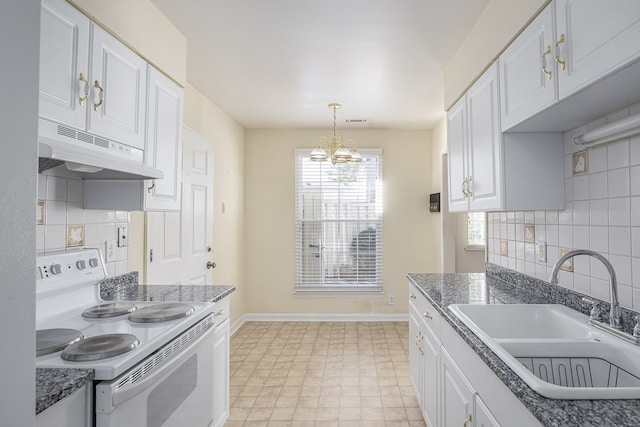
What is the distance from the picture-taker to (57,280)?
65.2 inches

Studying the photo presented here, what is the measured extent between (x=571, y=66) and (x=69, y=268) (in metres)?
2.23

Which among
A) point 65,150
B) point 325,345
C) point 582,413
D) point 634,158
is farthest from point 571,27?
point 325,345

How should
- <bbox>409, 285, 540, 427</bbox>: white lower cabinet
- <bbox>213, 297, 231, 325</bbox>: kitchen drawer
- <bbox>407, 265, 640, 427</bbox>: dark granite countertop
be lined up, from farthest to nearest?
<bbox>213, 297, 231, 325</bbox>: kitchen drawer
<bbox>409, 285, 540, 427</bbox>: white lower cabinet
<bbox>407, 265, 640, 427</bbox>: dark granite countertop

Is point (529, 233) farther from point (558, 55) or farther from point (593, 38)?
point (593, 38)

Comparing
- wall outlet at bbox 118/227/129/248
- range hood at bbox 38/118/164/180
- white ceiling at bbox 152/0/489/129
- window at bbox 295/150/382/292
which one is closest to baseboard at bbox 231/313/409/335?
window at bbox 295/150/382/292

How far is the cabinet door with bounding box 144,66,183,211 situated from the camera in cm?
200

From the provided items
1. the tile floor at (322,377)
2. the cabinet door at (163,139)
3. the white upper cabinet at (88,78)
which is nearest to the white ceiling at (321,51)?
the cabinet door at (163,139)

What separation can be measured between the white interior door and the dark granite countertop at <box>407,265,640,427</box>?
1.88 metres

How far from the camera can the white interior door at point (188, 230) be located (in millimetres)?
2699

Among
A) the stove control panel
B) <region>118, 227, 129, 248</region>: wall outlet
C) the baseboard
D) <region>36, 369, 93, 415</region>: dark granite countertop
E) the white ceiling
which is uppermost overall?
the white ceiling

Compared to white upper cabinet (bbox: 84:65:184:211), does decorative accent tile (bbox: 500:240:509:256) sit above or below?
below

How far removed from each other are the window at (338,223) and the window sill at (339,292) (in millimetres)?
39

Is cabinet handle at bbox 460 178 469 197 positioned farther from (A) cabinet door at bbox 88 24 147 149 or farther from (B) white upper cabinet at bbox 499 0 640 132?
(A) cabinet door at bbox 88 24 147 149

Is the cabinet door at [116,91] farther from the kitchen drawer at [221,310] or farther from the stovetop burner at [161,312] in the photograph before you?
the kitchen drawer at [221,310]
